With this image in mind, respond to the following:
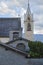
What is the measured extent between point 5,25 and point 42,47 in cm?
1761

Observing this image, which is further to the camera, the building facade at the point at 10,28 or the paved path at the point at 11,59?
the building facade at the point at 10,28

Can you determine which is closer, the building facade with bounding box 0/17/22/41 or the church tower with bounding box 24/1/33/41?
the building facade with bounding box 0/17/22/41

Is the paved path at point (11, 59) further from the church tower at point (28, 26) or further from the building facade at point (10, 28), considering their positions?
the church tower at point (28, 26)

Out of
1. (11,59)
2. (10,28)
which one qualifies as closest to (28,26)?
(10,28)

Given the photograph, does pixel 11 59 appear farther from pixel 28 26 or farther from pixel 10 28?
pixel 28 26

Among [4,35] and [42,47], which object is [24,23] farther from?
[42,47]

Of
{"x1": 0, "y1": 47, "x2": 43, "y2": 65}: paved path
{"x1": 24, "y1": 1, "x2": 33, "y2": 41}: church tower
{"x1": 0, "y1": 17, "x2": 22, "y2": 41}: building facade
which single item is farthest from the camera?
{"x1": 24, "y1": 1, "x2": 33, "y2": 41}: church tower

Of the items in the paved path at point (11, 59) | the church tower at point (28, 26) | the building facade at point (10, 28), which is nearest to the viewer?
the paved path at point (11, 59)

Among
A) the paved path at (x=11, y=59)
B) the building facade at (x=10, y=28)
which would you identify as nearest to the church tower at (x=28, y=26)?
the building facade at (x=10, y=28)

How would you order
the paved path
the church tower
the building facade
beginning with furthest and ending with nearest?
1. the church tower
2. the building facade
3. the paved path

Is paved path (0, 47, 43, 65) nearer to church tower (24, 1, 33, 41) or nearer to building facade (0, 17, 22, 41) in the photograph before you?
building facade (0, 17, 22, 41)

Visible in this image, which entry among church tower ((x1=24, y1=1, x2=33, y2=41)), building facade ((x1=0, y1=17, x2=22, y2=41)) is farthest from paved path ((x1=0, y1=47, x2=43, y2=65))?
church tower ((x1=24, y1=1, x2=33, y2=41))

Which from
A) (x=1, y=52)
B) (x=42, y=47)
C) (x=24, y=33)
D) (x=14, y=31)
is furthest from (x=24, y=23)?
(x=1, y=52)

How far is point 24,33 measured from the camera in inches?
1784
